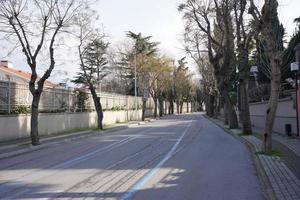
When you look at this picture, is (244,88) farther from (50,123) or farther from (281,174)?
(281,174)

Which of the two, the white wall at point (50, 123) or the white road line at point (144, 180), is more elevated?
the white wall at point (50, 123)

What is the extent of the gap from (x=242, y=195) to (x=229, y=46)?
26460mm

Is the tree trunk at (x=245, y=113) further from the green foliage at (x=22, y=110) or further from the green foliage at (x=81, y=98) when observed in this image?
the green foliage at (x=81, y=98)

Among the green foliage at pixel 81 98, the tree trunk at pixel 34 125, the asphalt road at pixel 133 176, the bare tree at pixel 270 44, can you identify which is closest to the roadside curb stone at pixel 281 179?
the asphalt road at pixel 133 176

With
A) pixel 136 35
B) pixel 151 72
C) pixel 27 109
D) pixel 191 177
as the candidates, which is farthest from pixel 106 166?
pixel 136 35

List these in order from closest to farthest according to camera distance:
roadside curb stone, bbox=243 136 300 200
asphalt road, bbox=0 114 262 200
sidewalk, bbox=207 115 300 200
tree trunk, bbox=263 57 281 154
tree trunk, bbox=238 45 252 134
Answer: roadside curb stone, bbox=243 136 300 200 → sidewalk, bbox=207 115 300 200 → asphalt road, bbox=0 114 262 200 → tree trunk, bbox=263 57 281 154 → tree trunk, bbox=238 45 252 134

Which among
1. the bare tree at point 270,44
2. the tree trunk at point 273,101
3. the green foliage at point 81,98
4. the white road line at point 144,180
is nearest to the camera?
the white road line at point 144,180

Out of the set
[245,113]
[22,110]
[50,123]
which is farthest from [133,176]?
[50,123]

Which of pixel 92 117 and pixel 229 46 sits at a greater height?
pixel 229 46

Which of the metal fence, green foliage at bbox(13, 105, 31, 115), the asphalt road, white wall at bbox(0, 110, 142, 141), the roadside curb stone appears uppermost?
the metal fence

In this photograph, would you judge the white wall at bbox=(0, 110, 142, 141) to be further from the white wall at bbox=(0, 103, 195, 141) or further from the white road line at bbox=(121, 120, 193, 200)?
the white road line at bbox=(121, 120, 193, 200)

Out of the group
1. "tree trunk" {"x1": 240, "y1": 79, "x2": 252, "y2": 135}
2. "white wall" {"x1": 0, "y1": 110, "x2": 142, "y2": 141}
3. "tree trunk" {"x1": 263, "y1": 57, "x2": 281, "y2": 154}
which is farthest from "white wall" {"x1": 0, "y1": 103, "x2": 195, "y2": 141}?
"tree trunk" {"x1": 263, "y1": 57, "x2": 281, "y2": 154}

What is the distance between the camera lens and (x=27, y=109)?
3155 centimetres

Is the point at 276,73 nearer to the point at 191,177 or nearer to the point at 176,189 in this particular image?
the point at 191,177
